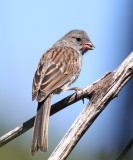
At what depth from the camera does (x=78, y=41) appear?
611cm

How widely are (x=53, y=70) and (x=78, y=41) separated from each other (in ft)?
4.26

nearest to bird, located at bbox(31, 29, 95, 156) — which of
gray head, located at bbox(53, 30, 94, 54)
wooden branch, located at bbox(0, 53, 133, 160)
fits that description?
gray head, located at bbox(53, 30, 94, 54)

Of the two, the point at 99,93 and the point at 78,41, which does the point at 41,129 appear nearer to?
the point at 99,93

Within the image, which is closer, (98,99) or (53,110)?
(98,99)

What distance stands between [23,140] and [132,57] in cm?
182

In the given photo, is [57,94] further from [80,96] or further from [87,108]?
[87,108]

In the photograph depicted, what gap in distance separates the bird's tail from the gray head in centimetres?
189

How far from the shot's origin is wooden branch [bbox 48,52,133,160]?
3.13 metres

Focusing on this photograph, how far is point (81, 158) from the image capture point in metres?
5.00

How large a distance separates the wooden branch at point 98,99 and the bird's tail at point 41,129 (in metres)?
0.44

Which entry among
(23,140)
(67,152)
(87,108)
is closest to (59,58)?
(23,140)

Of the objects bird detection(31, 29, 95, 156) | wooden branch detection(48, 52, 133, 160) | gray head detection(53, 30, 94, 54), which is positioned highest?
gray head detection(53, 30, 94, 54)

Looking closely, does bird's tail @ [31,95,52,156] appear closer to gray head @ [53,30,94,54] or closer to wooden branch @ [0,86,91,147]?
wooden branch @ [0,86,91,147]

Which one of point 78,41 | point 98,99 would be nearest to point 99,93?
point 98,99
